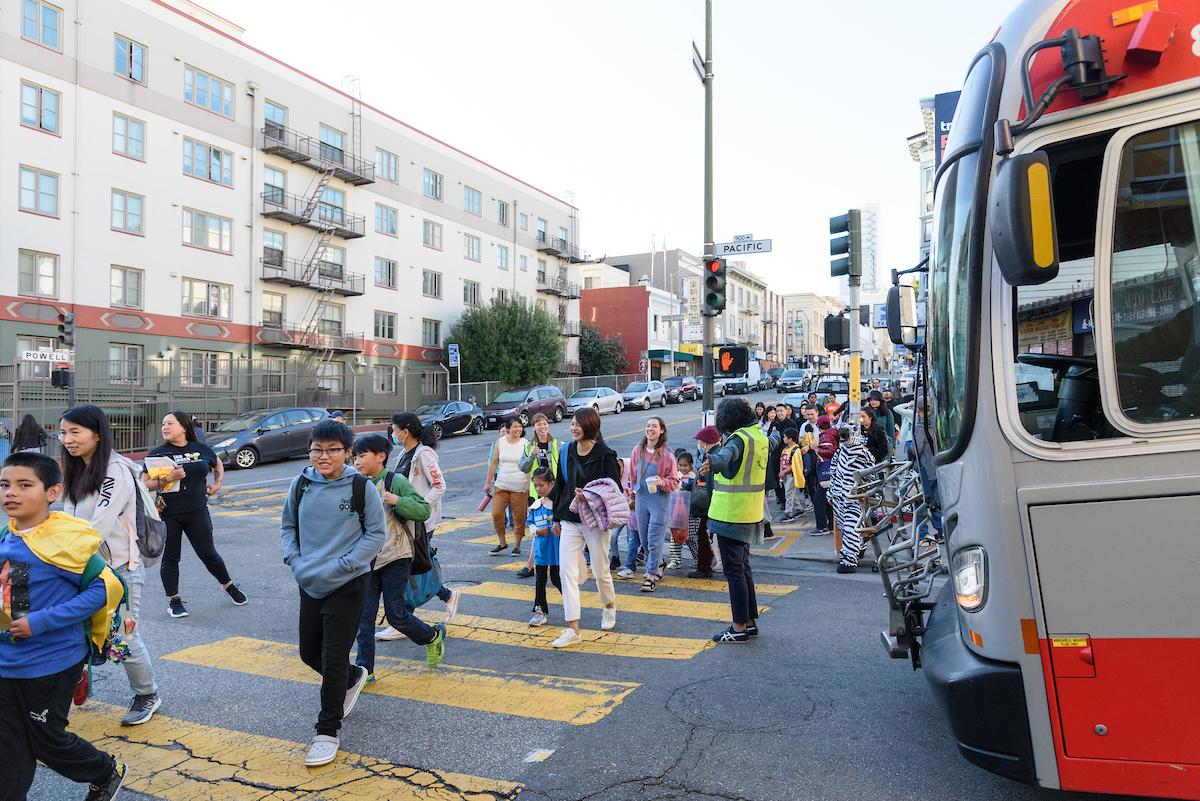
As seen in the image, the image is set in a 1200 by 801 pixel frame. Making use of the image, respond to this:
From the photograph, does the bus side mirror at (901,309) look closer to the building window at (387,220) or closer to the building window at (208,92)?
the building window at (208,92)

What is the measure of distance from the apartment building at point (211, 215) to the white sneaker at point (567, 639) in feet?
74.4

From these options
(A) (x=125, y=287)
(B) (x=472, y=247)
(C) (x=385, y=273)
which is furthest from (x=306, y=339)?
(B) (x=472, y=247)

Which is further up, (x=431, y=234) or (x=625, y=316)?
(x=431, y=234)

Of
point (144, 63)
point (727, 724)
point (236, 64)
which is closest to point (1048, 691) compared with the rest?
point (727, 724)

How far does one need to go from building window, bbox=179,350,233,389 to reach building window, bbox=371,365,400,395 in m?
7.57

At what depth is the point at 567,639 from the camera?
6070 mm

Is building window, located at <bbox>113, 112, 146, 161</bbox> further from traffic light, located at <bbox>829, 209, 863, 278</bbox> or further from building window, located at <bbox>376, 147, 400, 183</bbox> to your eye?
traffic light, located at <bbox>829, 209, 863, 278</bbox>

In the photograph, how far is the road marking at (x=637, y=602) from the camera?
7.12 meters

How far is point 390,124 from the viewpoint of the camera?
38125 mm

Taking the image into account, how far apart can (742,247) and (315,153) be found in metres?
26.3

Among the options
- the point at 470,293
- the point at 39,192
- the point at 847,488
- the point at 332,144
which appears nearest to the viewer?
the point at 847,488

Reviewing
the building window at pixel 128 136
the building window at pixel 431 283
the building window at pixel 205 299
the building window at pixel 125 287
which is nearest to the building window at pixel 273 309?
the building window at pixel 205 299

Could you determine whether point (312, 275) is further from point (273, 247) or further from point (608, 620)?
point (608, 620)

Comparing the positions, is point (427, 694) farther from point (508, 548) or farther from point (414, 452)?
point (508, 548)
